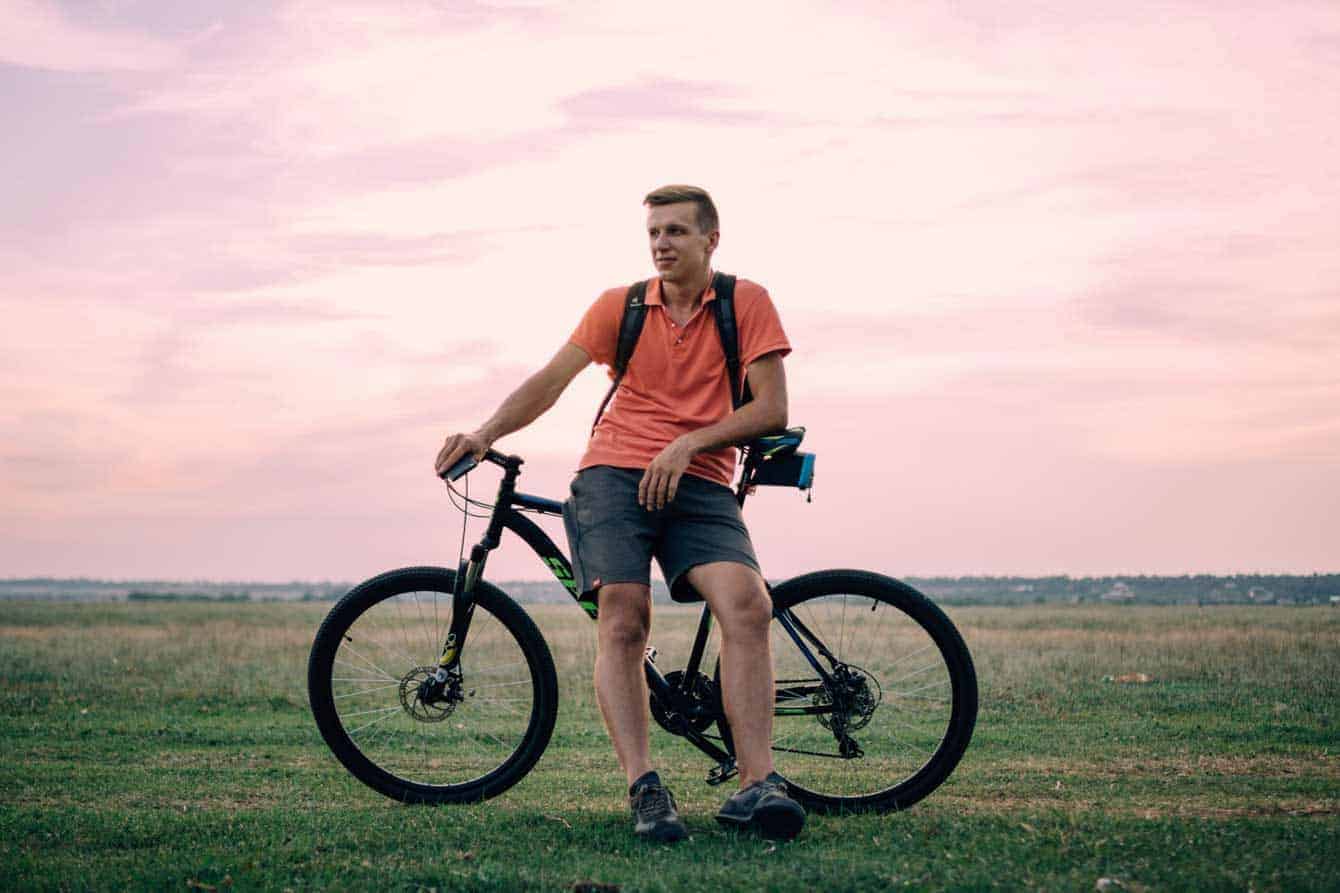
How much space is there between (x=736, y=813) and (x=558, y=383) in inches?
73.0

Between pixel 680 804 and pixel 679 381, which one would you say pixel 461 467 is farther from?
pixel 680 804

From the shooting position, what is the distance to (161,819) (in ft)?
17.5

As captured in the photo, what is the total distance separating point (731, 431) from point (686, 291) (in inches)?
24.1

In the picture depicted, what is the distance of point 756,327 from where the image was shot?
5.01 metres

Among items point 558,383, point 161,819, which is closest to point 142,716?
point 161,819

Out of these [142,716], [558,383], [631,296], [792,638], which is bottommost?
[142,716]

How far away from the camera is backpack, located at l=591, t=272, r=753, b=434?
5.02m

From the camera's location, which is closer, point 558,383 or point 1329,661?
point 558,383

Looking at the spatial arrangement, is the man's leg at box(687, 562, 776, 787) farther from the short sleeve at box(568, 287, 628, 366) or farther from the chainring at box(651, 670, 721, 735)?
the short sleeve at box(568, 287, 628, 366)

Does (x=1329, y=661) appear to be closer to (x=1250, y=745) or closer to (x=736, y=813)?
(x=1250, y=745)

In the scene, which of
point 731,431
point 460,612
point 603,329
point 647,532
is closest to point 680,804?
point 460,612

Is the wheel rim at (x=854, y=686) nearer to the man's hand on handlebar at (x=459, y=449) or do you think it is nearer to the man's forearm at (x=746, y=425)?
the man's forearm at (x=746, y=425)

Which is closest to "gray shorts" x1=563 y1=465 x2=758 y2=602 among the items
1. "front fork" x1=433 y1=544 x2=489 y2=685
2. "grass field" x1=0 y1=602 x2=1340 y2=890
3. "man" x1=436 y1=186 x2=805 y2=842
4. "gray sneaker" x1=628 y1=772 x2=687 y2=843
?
"man" x1=436 y1=186 x2=805 y2=842

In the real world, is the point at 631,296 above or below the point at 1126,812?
above
